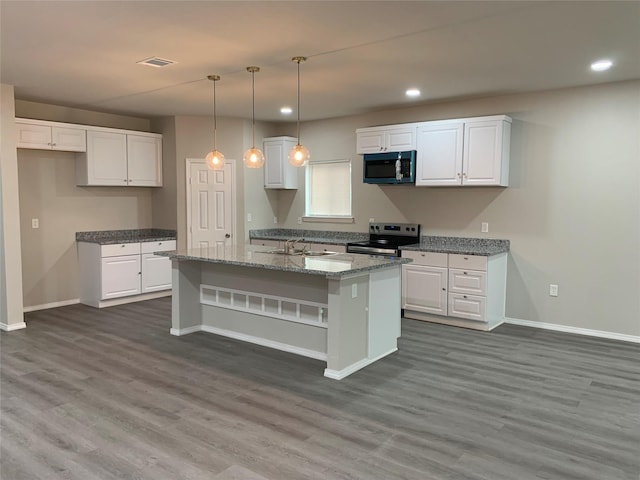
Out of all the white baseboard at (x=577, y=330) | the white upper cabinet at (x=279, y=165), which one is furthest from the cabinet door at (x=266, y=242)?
the white baseboard at (x=577, y=330)

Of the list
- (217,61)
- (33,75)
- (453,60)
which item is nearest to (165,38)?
(217,61)

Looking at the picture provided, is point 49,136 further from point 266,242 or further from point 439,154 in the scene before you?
point 439,154

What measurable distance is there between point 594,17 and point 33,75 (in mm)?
4786

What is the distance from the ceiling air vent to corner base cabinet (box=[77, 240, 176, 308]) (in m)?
2.80

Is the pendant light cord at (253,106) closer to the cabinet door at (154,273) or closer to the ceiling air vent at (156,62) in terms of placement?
the ceiling air vent at (156,62)

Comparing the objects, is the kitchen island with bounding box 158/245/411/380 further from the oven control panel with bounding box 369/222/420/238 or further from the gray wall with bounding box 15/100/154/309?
the gray wall with bounding box 15/100/154/309

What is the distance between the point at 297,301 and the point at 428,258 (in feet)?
6.46

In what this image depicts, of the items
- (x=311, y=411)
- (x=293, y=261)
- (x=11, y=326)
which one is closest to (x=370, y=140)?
(x=293, y=261)

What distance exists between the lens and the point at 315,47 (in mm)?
3678

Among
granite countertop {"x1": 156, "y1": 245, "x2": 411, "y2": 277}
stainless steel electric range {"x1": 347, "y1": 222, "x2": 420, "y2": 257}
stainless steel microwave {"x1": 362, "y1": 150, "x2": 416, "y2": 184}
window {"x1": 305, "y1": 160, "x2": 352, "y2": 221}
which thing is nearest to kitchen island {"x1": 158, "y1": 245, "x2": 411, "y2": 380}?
granite countertop {"x1": 156, "y1": 245, "x2": 411, "y2": 277}

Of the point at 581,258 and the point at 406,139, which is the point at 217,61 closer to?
the point at 406,139

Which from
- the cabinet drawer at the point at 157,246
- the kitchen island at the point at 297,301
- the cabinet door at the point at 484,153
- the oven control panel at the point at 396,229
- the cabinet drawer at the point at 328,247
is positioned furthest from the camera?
the cabinet drawer at the point at 157,246

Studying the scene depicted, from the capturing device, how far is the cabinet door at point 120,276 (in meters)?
6.12

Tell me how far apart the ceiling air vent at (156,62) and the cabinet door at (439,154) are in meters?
3.00
